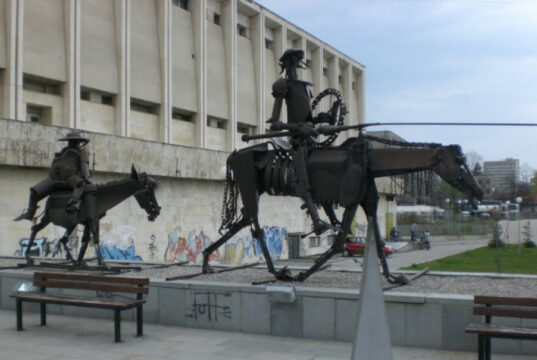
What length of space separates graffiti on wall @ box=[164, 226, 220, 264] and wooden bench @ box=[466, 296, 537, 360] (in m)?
20.4

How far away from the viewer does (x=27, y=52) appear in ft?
78.4

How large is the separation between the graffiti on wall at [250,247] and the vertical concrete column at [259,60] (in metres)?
8.04

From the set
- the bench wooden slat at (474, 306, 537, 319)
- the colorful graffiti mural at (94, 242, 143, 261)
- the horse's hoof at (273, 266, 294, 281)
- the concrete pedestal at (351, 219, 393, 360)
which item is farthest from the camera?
the colorful graffiti mural at (94, 242, 143, 261)

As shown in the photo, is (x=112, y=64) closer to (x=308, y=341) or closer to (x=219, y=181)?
(x=219, y=181)

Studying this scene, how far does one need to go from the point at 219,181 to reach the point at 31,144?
1153 cm

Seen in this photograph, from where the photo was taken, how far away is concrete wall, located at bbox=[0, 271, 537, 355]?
865 centimetres

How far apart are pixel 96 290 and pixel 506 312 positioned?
646 cm

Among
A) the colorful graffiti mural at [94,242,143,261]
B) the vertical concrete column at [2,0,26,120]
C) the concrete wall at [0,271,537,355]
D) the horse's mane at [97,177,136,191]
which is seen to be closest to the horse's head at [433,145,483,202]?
the concrete wall at [0,271,537,355]

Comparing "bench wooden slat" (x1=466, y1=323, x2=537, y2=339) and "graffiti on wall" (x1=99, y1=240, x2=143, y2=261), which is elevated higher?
"bench wooden slat" (x1=466, y1=323, x2=537, y2=339)

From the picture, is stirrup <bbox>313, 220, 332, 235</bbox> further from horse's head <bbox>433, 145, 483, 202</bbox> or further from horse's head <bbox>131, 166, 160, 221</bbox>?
horse's head <bbox>131, 166, 160, 221</bbox>

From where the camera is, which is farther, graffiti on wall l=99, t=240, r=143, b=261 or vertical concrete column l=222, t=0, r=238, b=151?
vertical concrete column l=222, t=0, r=238, b=151

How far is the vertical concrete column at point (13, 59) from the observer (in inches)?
890

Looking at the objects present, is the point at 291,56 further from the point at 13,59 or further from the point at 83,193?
the point at 13,59

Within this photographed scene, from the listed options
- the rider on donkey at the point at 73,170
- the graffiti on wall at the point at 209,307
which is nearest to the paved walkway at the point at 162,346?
the graffiti on wall at the point at 209,307
